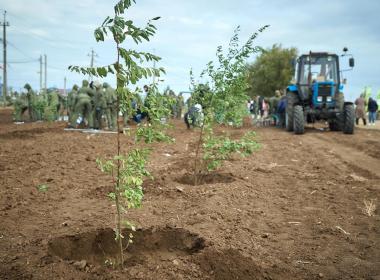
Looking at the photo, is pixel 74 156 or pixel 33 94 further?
pixel 33 94

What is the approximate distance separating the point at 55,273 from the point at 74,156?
6.62 m

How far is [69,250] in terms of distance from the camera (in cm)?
399

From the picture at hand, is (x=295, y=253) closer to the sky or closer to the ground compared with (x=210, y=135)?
closer to the ground

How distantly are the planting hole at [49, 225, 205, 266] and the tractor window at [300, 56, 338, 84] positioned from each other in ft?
45.3

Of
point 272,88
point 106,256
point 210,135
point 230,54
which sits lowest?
point 106,256

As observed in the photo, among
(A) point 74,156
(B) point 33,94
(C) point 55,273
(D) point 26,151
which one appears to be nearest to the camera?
(C) point 55,273

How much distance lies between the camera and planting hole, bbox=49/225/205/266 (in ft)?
12.9

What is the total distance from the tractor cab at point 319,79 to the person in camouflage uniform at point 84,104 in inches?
347

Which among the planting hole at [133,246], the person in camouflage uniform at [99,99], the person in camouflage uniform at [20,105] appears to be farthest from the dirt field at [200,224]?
the person in camouflage uniform at [20,105]

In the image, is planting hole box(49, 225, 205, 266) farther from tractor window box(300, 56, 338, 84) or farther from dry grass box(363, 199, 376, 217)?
tractor window box(300, 56, 338, 84)

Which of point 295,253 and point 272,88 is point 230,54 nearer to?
point 295,253

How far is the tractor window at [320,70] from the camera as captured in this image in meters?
16.5

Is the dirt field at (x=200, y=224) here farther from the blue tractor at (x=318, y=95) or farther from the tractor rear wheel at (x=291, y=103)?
the tractor rear wheel at (x=291, y=103)

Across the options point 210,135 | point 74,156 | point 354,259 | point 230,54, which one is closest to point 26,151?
point 74,156
